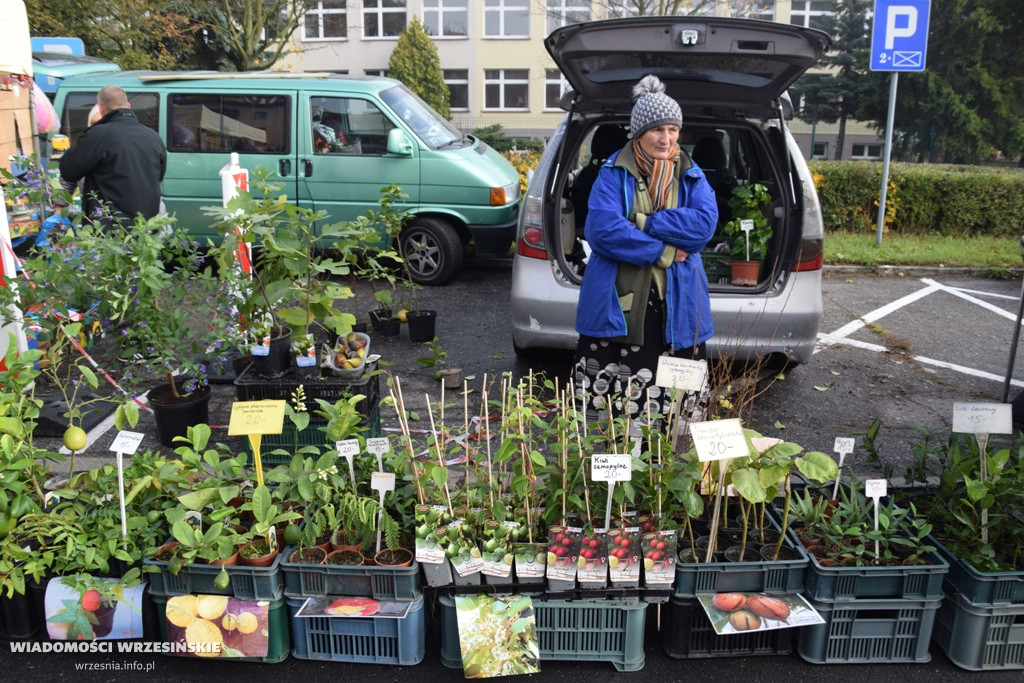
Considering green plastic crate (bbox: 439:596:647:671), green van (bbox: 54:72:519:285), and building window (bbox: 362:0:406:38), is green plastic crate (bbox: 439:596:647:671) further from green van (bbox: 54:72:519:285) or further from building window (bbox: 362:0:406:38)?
building window (bbox: 362:0:406:38)

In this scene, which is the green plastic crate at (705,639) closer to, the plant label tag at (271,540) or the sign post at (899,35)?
the plant label tag at (271,540)

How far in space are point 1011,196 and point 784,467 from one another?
396 inches

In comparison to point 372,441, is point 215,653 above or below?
below

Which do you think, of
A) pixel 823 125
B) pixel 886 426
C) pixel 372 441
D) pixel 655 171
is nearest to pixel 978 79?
pixel 823 125

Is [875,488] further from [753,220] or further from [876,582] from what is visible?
[753,220]

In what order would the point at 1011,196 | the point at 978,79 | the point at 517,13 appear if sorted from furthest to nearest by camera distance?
the point at 517,13 < the point at 978,79 < the point at 1011,196

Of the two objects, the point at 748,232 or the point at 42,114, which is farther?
the point at 42,114

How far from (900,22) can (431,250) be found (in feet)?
19.1

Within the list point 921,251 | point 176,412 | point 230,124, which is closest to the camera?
point 176,412

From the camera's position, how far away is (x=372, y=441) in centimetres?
312

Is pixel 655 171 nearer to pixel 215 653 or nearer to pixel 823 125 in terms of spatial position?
pixel 215 653

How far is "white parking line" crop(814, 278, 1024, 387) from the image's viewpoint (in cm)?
612

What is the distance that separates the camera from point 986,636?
115 inches

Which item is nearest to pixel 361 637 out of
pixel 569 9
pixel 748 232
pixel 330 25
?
pixel 748 232
